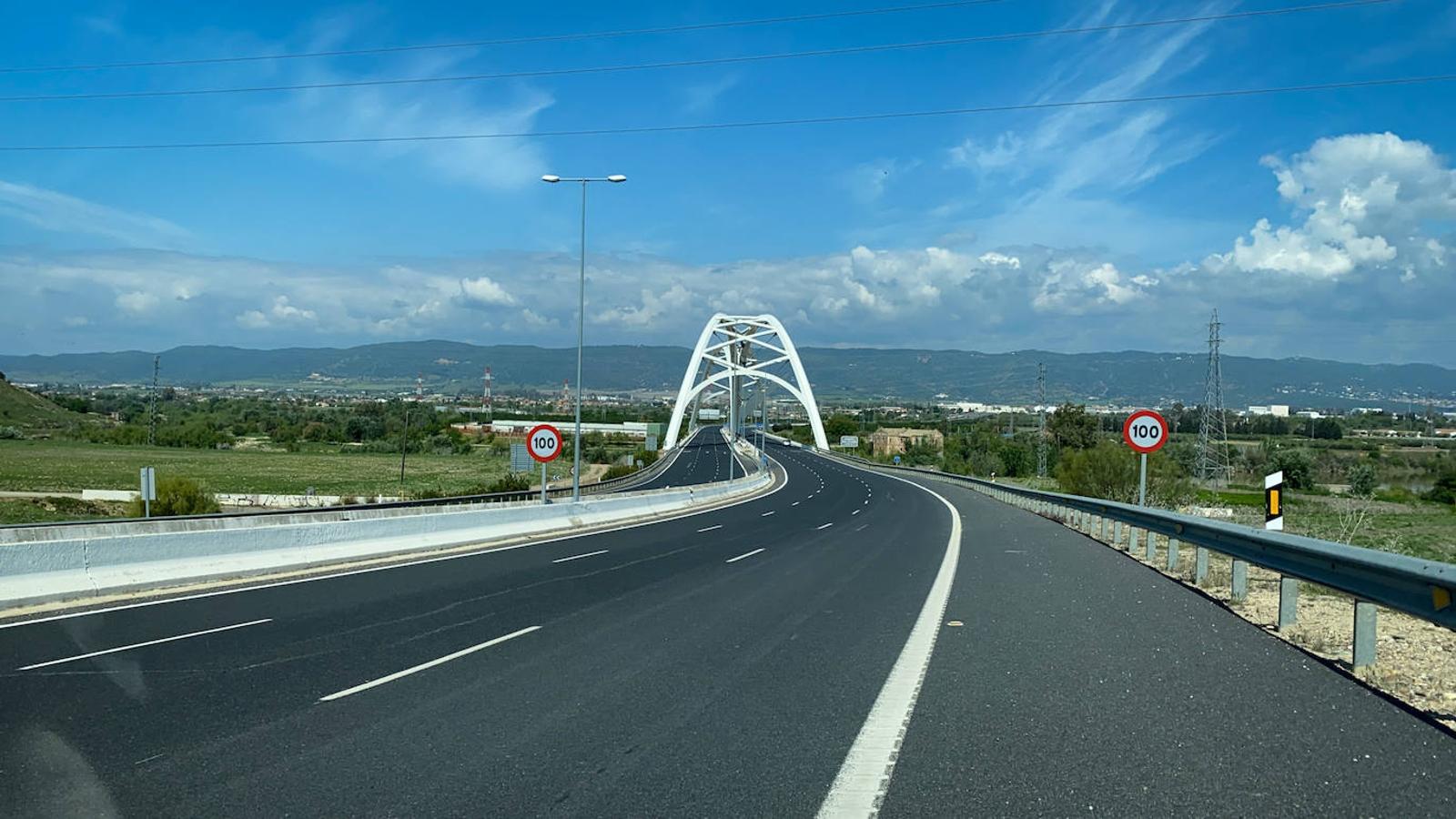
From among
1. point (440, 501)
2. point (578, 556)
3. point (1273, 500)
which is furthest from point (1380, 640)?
point (440, 501)

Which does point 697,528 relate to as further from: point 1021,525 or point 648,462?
point 648,462

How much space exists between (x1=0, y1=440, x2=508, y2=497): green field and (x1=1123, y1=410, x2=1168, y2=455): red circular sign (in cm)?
4876

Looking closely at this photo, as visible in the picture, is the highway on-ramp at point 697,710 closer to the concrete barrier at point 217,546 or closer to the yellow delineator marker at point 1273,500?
the concrete barrier at point 217,546

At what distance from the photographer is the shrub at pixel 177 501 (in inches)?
1731

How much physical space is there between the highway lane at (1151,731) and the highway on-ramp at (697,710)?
28 millimetres

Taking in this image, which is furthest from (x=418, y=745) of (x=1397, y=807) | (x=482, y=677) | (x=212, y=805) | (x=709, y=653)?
(x=1397, y=807)

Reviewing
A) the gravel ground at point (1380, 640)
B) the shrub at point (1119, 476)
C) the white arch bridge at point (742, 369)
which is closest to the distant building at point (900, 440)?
the white arch bridge at point (742, 369)

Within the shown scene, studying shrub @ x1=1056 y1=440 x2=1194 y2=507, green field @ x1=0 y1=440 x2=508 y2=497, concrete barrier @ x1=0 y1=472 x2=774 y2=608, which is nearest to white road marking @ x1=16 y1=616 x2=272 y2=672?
concrete barrier @ x1=0 y1=472 x2=774 y2=608

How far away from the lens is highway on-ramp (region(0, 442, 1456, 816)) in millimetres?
5711

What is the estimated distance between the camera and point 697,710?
762 cm

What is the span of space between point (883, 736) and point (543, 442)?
21.8m

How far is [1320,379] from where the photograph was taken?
199m

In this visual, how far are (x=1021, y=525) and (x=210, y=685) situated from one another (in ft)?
82.1

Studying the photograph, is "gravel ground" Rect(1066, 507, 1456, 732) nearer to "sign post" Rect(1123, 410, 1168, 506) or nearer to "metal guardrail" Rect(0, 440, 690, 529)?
"sign post" Rect(1123, 410, 1168, 506)
